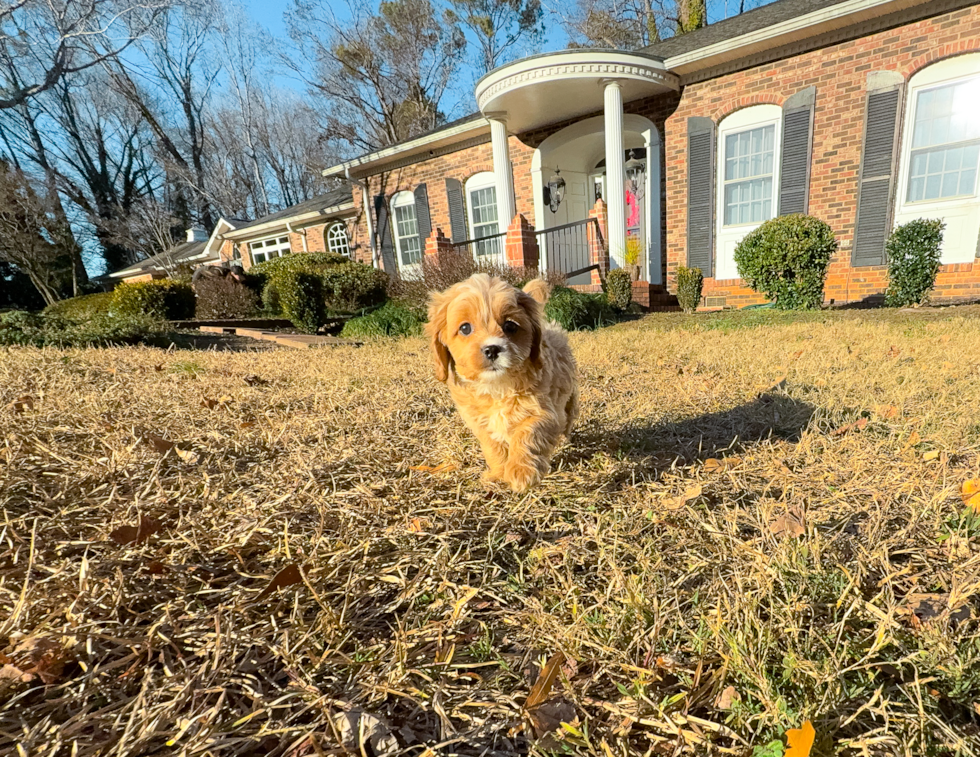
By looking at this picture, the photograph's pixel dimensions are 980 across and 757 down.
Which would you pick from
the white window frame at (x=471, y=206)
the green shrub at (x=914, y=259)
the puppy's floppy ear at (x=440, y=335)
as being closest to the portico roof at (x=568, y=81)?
the white window frame at (x=471, y=206)

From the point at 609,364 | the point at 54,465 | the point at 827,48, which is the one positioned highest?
the point at 827,48

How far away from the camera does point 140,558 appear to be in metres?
1.53

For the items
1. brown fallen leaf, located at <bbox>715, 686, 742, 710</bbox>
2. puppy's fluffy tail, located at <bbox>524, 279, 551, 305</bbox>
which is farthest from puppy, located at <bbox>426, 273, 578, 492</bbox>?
brown fallen leaf, located at <bbox>715, 686, 742, 710</bbox>

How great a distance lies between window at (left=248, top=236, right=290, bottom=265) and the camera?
22886 mm

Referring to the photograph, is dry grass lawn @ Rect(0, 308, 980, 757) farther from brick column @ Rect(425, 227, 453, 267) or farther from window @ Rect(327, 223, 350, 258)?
window @ Rect(327, 223, 350, 258)

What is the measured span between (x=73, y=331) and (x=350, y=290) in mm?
6188

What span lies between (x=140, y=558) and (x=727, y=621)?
5.97 ft

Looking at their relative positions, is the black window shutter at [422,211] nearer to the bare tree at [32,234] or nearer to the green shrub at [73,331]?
the green shrub at [73,331]

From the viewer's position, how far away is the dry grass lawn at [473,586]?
1.05 m

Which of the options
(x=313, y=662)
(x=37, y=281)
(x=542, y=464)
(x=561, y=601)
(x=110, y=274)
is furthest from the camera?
(x=110, y=274)

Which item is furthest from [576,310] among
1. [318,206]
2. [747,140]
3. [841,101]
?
[318,206]

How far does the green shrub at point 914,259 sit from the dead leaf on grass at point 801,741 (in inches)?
392

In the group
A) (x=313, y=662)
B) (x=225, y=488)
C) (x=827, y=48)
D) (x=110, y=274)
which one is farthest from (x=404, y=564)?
(x=110, y=274)

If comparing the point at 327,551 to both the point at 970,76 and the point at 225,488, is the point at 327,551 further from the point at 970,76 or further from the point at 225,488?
the point at 970,76
